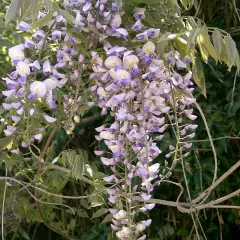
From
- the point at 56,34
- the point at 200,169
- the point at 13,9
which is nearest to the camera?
the point at 13,9

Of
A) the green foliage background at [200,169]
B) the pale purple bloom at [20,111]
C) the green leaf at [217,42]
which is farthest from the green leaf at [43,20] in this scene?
the green foliage background at [200,169]

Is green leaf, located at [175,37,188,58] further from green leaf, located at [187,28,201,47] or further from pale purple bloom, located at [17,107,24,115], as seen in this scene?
pale purple bloom, located at [17,107,24,115]

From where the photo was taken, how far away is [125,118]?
95 cm

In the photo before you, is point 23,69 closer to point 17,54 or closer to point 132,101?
point 17,54

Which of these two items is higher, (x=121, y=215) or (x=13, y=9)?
(x=13, y=9)

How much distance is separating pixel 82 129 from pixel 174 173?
0.31 metres

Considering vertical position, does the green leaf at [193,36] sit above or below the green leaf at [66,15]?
below

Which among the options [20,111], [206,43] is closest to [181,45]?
[206,43]

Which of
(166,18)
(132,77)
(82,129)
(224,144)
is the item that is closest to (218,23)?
(224,144)

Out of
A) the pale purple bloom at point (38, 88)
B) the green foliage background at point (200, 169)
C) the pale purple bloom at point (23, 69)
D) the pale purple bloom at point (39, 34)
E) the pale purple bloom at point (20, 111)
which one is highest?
the pale purple bloom at point (39, 34)

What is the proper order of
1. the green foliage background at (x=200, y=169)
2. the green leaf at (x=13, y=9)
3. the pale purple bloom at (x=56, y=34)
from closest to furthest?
the green leaf at (x=13, y=9) < the pale purple bloom at (x=56, y=34) < the green foliage background at (x=200, y=169)

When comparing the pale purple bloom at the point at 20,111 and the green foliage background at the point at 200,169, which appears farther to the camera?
the green foliage background at the point at 200,169

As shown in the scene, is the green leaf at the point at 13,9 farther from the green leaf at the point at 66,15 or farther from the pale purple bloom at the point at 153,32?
the pale purple bloom at the point at 153,32

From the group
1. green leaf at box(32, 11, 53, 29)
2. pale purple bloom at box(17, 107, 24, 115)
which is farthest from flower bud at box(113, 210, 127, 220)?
green leaf at box(32, 11, 53, 29)
